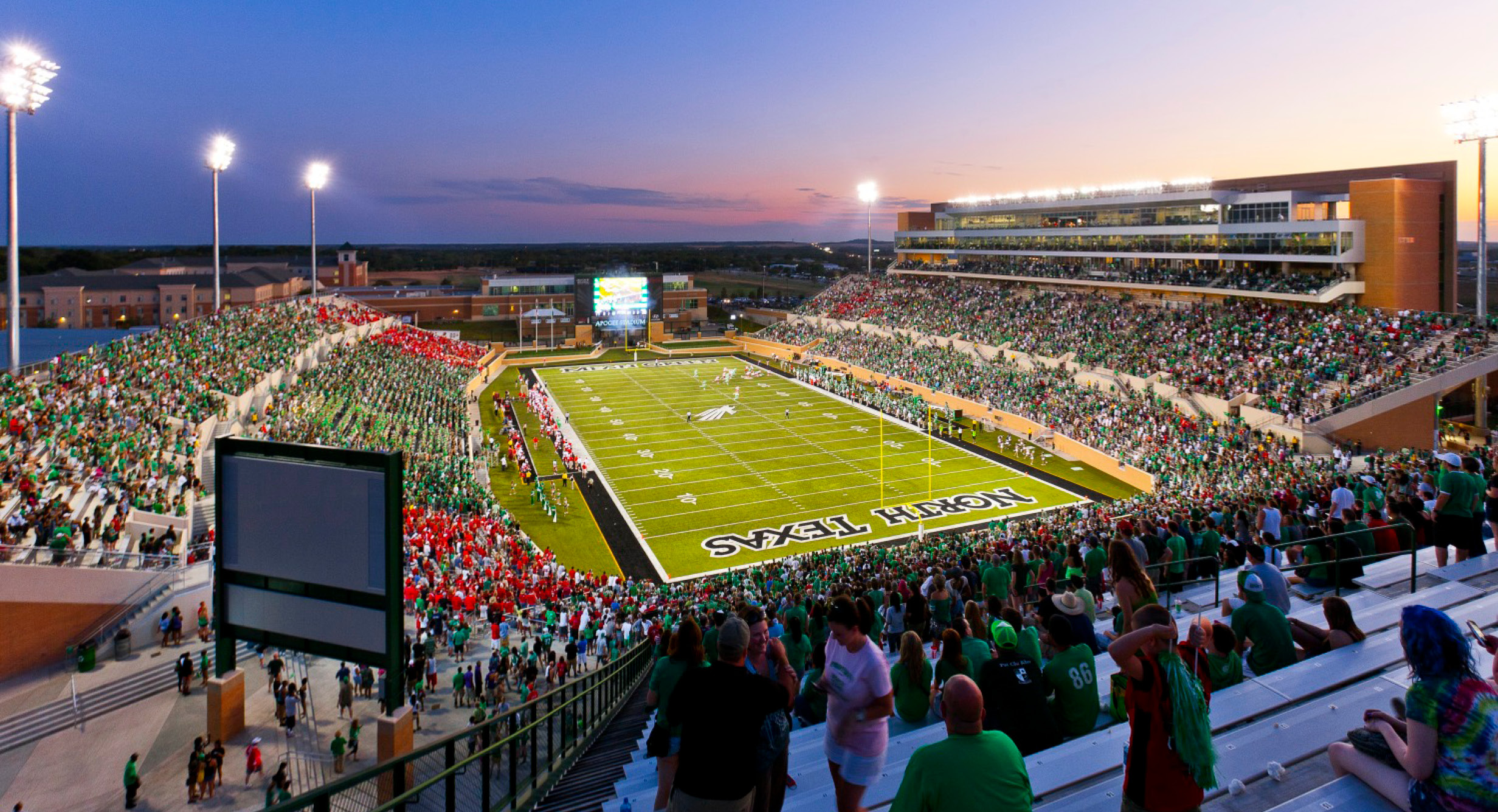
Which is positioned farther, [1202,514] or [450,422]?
[450,422]

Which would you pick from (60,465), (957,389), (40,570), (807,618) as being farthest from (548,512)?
(957,389)

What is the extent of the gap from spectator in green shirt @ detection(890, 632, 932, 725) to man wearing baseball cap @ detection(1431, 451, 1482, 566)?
6.38 m

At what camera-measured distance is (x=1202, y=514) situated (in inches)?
608

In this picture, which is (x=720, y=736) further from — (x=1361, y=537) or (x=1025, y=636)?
(x=1361, y=537)

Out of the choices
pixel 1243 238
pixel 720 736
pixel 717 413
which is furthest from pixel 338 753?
pixel 1243 238

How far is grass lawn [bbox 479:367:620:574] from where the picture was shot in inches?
995

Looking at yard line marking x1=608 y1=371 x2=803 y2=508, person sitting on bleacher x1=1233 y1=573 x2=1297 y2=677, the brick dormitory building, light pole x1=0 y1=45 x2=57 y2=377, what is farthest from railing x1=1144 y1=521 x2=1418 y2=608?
the brick dormitory building

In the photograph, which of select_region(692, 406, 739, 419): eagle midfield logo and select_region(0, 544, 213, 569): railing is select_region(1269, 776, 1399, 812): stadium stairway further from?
select_region(692, 406, 739, 419): eagle midfield logo

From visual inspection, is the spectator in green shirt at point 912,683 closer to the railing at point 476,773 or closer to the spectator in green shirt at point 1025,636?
the spectator in green shirt at point 1025,636

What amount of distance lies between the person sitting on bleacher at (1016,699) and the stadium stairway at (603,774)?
228 centimetres

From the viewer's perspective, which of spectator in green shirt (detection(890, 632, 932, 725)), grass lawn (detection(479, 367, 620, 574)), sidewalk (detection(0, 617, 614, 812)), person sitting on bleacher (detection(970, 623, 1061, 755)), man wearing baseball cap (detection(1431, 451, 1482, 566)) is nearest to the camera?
person sitting on bleacher (detection(970, 623, 1061, 755))

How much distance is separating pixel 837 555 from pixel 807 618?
34.9 feet

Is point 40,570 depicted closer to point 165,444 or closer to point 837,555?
point 165,444

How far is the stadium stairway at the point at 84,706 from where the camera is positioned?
491 inches
